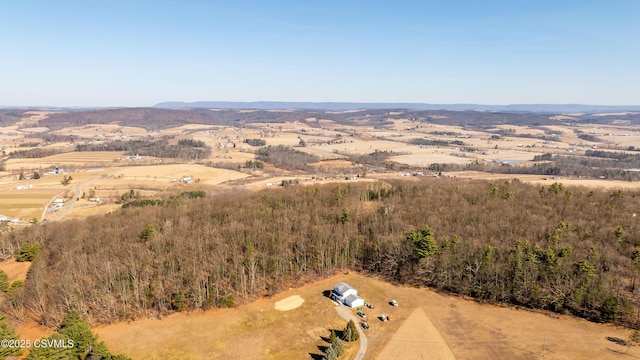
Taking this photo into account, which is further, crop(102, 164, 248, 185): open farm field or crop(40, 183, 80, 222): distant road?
crop(102, 164, 248, 185): open farm field

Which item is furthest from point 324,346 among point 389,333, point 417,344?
point 417,344

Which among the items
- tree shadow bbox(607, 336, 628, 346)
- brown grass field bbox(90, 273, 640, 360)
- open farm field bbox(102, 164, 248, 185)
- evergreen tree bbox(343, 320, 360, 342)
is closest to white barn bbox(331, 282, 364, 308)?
brown grass field bbox(90, 273, 640, 360)

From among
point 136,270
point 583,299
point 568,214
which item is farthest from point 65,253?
point 568,214

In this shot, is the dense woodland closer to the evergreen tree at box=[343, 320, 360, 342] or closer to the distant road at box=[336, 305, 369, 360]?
the distant road at box=[336, 305, 369, 360]

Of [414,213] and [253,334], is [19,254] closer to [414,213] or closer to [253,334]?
[253,334]

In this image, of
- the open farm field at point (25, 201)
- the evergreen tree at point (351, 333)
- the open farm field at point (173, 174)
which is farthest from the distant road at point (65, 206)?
the evergreen tree at point (351, 333)
